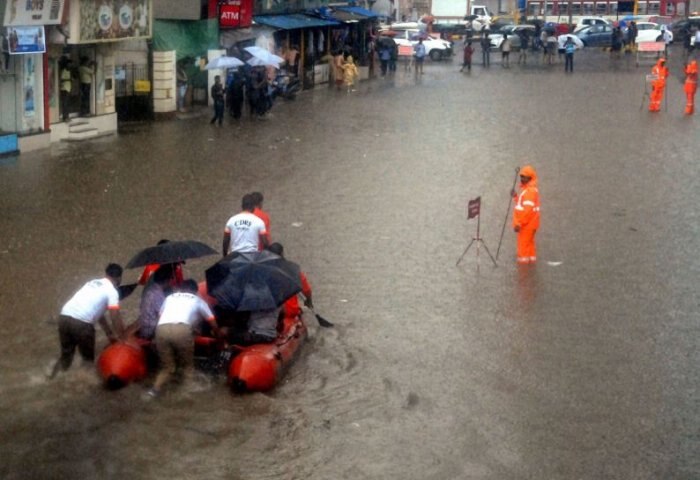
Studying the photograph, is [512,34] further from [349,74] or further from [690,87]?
[690,87]

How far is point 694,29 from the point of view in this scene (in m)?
63.0

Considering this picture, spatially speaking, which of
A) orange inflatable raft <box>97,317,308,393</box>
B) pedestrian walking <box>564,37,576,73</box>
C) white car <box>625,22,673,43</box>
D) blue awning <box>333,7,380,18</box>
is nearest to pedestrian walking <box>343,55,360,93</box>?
blue awning <box>333,7,380,18</box>

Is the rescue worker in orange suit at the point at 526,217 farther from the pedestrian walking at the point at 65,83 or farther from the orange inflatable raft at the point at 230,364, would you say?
the pedestrian walking at the point at 65,83

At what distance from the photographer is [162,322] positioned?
1084cm

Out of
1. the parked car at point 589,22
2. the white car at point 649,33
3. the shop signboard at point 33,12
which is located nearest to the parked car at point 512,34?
the parked car at point 589,22

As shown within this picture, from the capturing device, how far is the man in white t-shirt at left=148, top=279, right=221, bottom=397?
1081cm

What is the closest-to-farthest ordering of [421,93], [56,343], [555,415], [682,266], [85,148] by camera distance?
[555,415]
[56,343]
[682,266]
[85,148]
[421,93]

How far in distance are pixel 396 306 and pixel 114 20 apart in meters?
16.3

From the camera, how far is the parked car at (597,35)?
64.2 meters

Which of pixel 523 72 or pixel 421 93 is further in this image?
pixel 523 72

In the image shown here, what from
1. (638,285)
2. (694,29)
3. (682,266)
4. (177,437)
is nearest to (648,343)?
(638,285)

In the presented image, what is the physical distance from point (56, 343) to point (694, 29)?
184 ft

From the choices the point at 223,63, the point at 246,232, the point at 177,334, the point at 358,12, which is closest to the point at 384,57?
the point at 358,12

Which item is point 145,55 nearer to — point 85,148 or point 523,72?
point 85,148
